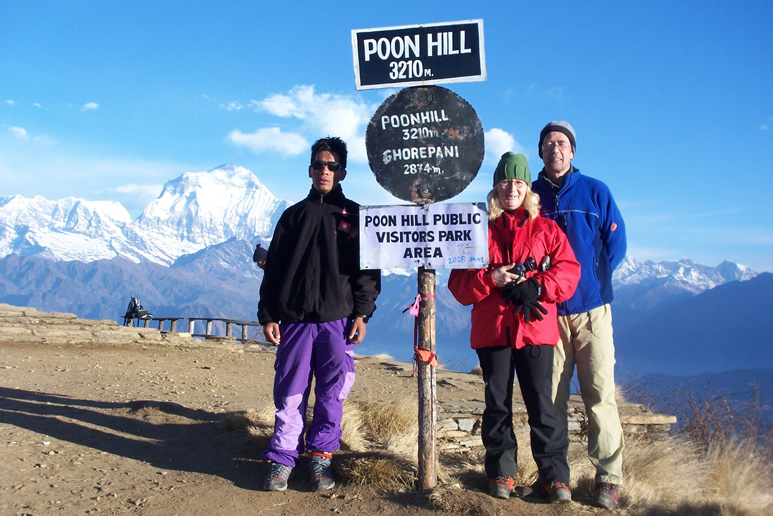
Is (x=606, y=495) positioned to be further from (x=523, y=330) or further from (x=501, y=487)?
(x=523, y=330)

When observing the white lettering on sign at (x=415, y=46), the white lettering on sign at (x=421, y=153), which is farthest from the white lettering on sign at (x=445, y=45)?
the white lettering on sign at (x=421, y=153)

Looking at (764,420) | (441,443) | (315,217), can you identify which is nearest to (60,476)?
(315,217)

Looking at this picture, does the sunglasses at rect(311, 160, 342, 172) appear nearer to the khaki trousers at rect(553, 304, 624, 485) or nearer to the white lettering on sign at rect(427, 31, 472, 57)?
the white lettering on sign at rect(427, 31, 472, 57)

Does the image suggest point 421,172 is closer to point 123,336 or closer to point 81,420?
point 81,420

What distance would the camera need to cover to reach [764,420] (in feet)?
21.9

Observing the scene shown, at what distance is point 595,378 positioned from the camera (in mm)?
3498

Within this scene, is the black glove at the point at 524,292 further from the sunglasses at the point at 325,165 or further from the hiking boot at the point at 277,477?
the hiking boot at the point at 277,477

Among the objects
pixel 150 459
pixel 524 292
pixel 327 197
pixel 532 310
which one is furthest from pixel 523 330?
pixel 150 459

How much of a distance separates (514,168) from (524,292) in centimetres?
77

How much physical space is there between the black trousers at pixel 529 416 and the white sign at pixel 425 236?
0.59m

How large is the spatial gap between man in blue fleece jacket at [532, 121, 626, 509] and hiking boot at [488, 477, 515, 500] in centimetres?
47

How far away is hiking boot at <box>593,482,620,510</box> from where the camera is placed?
3270 millimetres

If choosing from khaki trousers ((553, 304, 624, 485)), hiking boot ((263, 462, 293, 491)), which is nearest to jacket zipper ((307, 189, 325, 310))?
hiking boot ((263, 462, 293, 491))

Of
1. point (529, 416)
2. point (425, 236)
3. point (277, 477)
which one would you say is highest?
point (425, 236)
